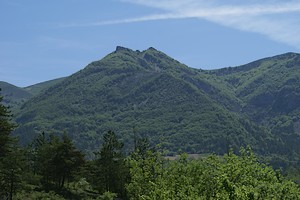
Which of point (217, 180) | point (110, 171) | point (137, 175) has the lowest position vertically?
point (110, 171)

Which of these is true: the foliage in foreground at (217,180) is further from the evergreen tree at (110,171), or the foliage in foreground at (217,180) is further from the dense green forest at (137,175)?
the evergreen tree at (110,171)

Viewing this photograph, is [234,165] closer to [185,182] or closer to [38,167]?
[185,182]

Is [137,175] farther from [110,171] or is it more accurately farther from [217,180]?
[110,171]

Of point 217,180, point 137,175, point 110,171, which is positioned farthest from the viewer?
point 110,171

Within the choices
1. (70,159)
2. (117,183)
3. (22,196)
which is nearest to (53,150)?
(70,159)

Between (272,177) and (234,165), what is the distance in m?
2.62

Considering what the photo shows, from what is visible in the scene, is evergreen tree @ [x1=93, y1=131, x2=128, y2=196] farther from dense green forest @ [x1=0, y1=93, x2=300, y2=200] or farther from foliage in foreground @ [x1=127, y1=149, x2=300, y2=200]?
foliage in foreground @ [x1=127, y1=149, x2=300, y2=200]

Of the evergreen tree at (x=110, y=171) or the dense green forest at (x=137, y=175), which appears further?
the evergreen tree at (x=110, y=171)

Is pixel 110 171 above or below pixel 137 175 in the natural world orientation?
below

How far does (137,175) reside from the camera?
36750mm

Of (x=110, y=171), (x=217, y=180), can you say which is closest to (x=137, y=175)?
(x=217, y=180)

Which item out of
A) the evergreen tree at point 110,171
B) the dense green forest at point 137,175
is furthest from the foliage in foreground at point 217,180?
the evergreen tree at point 110,171

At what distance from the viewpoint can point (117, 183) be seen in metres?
71.4

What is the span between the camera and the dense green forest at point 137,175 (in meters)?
22.0
